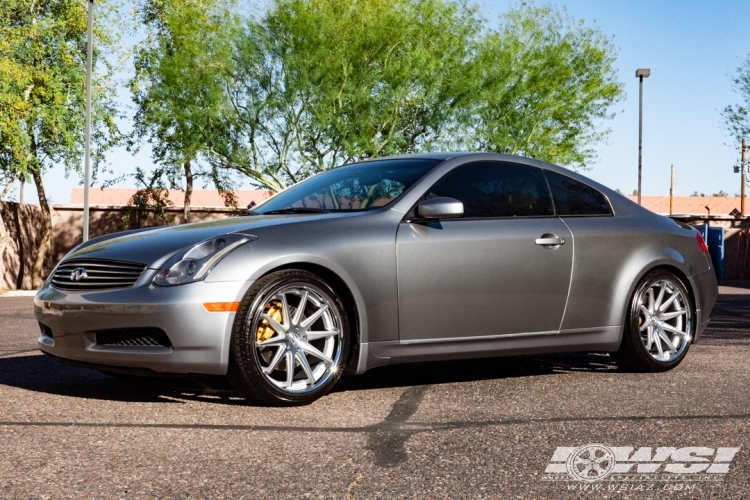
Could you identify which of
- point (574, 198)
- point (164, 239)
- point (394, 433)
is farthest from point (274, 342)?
point (574, 198)

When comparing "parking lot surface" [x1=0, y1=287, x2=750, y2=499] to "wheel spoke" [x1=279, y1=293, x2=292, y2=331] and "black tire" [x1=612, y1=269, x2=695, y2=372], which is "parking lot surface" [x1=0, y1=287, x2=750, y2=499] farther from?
"wheel spoke" [x1=279, y1=293, x2=292, y2=331]

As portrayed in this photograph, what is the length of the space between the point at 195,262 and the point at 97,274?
2.24 ft

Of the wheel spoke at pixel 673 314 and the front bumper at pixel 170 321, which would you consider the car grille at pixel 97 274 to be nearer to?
the front bumper at pixel 170 321

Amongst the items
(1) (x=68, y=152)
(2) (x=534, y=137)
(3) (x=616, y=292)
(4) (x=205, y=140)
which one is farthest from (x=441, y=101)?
(3) (x=616, y=292)

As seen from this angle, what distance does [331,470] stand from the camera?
4277 mm

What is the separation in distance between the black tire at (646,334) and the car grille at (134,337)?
3.37 m

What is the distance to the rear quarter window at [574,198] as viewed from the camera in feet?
23.6

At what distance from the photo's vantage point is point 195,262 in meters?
5.63

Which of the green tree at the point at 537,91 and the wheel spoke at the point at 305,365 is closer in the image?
the wheel spoke at the point at 305,365

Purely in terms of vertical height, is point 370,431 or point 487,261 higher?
point 487,261

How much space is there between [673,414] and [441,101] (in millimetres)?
25143

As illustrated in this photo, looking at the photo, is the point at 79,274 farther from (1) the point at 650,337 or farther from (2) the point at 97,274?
(1) the point at 650,337

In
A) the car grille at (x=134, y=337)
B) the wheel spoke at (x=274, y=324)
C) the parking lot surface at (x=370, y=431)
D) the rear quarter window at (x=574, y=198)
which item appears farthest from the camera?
the rear quarter window at (x=574, y=198)

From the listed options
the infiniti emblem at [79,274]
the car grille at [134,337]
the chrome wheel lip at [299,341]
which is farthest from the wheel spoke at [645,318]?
the infiniti emblem at [79,274]
